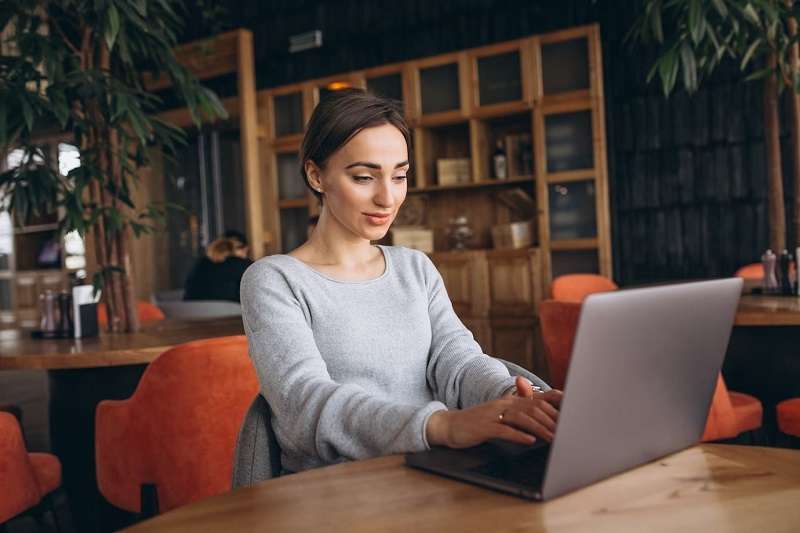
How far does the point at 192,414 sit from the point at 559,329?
124 centimetres

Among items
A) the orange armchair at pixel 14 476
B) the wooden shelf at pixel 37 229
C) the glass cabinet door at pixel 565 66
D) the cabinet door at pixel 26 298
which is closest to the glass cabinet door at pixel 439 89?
the glass cabinet door at pixel 565 66

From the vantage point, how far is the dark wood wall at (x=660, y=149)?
524 cm

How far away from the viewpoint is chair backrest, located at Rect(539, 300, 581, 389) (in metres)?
2.54

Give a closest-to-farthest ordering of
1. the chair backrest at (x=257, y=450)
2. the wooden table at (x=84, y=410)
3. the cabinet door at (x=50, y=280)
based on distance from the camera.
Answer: the chair backrest at (x=257, y=450), the wooden table at (x=84, y=410), the cabinet door at (x=50, y=280)

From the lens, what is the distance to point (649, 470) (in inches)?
38.8

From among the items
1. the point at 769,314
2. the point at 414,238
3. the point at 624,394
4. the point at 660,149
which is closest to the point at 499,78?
the point at 660,149

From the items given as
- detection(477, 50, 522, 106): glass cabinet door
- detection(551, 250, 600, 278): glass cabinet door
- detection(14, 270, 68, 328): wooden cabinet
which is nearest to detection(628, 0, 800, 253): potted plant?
detection(551, 250, 600, 278): glass cabinet door

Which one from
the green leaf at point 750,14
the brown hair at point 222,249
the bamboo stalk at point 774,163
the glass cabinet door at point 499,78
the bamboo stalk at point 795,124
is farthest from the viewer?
the glass cabinet door at point 499,78

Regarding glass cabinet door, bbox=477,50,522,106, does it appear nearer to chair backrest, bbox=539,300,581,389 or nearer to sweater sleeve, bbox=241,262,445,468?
chair backrest, bbox=539,300,581,389

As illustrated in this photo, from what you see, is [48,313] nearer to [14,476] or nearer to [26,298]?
[14,476]

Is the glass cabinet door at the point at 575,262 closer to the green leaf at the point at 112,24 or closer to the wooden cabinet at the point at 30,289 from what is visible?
the green leaf at the point at 112,24

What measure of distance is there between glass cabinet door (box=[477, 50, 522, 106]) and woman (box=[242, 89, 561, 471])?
173 inches

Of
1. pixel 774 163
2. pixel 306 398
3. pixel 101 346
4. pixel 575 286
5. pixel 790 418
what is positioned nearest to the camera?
pixel 306 398

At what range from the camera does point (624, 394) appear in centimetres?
87
